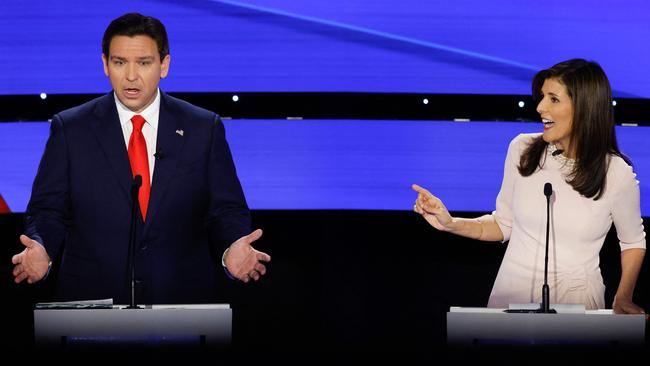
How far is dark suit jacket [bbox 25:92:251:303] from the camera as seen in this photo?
9.95ft

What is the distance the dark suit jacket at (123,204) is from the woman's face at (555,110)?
1017 mm

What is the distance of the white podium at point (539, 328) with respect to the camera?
87.4 inches

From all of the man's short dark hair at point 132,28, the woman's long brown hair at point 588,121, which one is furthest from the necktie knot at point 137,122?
the woman's long brown hair at point 588,121

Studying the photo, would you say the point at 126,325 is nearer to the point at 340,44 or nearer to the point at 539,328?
the point at 539,328

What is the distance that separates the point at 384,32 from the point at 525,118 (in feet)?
2.35

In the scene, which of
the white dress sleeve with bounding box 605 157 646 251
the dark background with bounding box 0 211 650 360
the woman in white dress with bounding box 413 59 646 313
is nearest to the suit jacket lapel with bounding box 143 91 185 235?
the woman in white dress with bounding box 413 59 646 313

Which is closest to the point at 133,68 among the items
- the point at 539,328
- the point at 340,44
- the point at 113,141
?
the point at 113,141

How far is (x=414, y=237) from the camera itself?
4074 mm

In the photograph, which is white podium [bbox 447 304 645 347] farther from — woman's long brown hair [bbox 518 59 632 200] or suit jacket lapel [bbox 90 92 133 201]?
suit jacket lapel [bbox 90 92 133 201]

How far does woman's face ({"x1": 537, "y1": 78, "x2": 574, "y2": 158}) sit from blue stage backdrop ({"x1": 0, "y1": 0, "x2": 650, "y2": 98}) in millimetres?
1137

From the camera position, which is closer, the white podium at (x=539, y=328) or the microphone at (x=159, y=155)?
the white podium at (x=539, y=328)

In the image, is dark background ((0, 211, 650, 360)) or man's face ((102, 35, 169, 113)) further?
dark background ((0, 211, 650, 360))

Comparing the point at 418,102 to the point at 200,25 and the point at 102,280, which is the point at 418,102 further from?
the point at 102,280

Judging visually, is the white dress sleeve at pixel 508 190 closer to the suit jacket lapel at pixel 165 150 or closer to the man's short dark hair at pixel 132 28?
the suit jacket lapel at pixel 165 150
